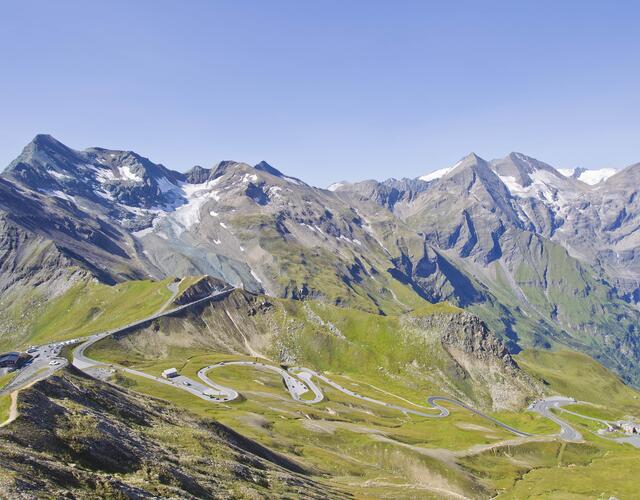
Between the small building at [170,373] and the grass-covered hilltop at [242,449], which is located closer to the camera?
the grass-covered hilltop at [242,449]

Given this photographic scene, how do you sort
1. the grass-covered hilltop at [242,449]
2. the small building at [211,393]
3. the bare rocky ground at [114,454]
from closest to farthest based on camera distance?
the bare rocky ground at [114,454]
the grass-covered hilltop at [242,449]
the small building at [211,393]

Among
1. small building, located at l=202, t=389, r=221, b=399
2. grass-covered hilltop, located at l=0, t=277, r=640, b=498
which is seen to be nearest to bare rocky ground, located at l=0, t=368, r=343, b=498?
grass-covered hilltop, located at l=0, t=277, r=640, b=498

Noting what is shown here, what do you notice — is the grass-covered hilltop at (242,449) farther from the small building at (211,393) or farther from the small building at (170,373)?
the small building at (211,393)

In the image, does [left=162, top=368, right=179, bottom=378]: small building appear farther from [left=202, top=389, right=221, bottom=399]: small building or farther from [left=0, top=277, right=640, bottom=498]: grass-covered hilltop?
[left=202, top=389, right=221, bottom=399]: small building

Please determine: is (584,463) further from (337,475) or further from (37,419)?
(37,419)

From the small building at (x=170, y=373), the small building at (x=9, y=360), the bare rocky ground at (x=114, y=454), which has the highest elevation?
the bare rocky ground at (x=114, y=454)

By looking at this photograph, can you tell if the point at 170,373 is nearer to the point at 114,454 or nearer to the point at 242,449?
the point at 242,449

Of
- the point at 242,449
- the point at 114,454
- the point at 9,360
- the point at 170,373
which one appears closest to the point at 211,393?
the point at 170,373

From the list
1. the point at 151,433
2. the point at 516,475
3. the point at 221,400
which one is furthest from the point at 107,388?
the point at 516,475

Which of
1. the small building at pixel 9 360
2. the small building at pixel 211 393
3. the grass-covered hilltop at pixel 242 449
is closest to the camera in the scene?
the grass-covered hilltop at pixel 242 449

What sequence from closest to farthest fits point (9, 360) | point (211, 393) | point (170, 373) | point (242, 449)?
point (242, 449) → point (9, 360) → point (211, 393) → point (170, 373)

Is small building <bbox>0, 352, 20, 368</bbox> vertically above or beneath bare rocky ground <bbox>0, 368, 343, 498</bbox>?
beneath

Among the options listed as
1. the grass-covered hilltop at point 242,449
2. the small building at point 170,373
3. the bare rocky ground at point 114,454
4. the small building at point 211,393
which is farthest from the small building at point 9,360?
the bare rocky ground at point 114,454

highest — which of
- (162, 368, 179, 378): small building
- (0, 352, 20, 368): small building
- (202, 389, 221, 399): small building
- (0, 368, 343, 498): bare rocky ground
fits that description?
(0, 368, 343, 498): bare rocky ground
